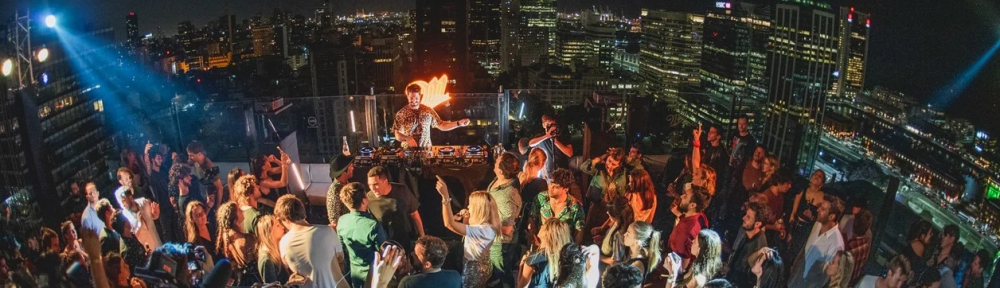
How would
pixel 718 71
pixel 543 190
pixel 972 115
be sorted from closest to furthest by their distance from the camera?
pixel 543 190 → pixel 972 115 → pixel 718 71

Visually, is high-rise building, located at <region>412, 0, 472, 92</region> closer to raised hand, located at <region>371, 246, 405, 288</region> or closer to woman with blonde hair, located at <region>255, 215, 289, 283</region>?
woman with blonde hair, located at <region>255, 215, 289, 283</region>

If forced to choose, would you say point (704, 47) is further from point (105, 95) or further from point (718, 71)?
point (105, 95)

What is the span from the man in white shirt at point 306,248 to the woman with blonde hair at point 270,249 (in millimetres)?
81

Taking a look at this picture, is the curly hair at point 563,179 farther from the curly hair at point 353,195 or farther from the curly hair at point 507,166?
the curly hair at point 353,195

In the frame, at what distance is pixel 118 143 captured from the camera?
8023mm

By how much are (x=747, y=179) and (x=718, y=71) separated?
36.1 m

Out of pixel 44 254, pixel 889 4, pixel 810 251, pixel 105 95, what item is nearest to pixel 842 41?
pixel 889 4

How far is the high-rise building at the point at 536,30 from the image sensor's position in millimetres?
48438

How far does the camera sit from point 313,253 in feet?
12.0

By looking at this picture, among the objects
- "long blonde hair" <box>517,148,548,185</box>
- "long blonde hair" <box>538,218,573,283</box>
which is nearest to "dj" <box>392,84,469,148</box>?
"long blonde hair" <box>517,148,548,185</box>

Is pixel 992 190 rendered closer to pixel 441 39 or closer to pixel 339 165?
pixel 339 165

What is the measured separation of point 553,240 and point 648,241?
63cm

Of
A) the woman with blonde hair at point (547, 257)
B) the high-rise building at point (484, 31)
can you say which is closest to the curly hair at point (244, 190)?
the woman with blonde hair at point (547, 257)

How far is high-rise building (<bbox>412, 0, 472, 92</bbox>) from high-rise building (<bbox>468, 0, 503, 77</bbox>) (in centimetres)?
73
